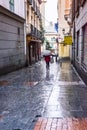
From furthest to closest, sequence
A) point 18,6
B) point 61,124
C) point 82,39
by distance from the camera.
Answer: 1. point 18,6
2. point 82,39
3. point 61,124

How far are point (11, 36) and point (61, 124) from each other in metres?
17.3

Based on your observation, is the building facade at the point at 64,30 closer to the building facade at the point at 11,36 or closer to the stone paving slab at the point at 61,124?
the building facade at the point at 11,36

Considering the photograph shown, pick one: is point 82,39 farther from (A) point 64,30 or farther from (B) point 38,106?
(A) point 64,30

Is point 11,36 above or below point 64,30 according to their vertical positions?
below

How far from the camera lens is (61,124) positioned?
7.43 metres

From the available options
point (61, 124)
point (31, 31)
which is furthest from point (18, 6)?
point (61, 124)

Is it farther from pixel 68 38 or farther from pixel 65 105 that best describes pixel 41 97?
pixel 68 38

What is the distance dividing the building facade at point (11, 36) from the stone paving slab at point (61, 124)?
13.0m

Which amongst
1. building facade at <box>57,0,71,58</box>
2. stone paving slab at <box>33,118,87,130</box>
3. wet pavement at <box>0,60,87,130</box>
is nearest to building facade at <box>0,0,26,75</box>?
wet pavement at <box>0,60,87,130</box>

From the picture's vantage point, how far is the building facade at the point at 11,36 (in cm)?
2134

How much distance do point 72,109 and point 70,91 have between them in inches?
147

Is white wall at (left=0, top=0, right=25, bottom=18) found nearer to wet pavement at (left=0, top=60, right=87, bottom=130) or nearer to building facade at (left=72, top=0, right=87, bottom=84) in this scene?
building facade at (left=72, top=0, right=87, bottom=84)

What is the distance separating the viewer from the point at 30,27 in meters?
36.5

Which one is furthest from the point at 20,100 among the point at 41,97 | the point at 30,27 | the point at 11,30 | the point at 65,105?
the point at 30,27
